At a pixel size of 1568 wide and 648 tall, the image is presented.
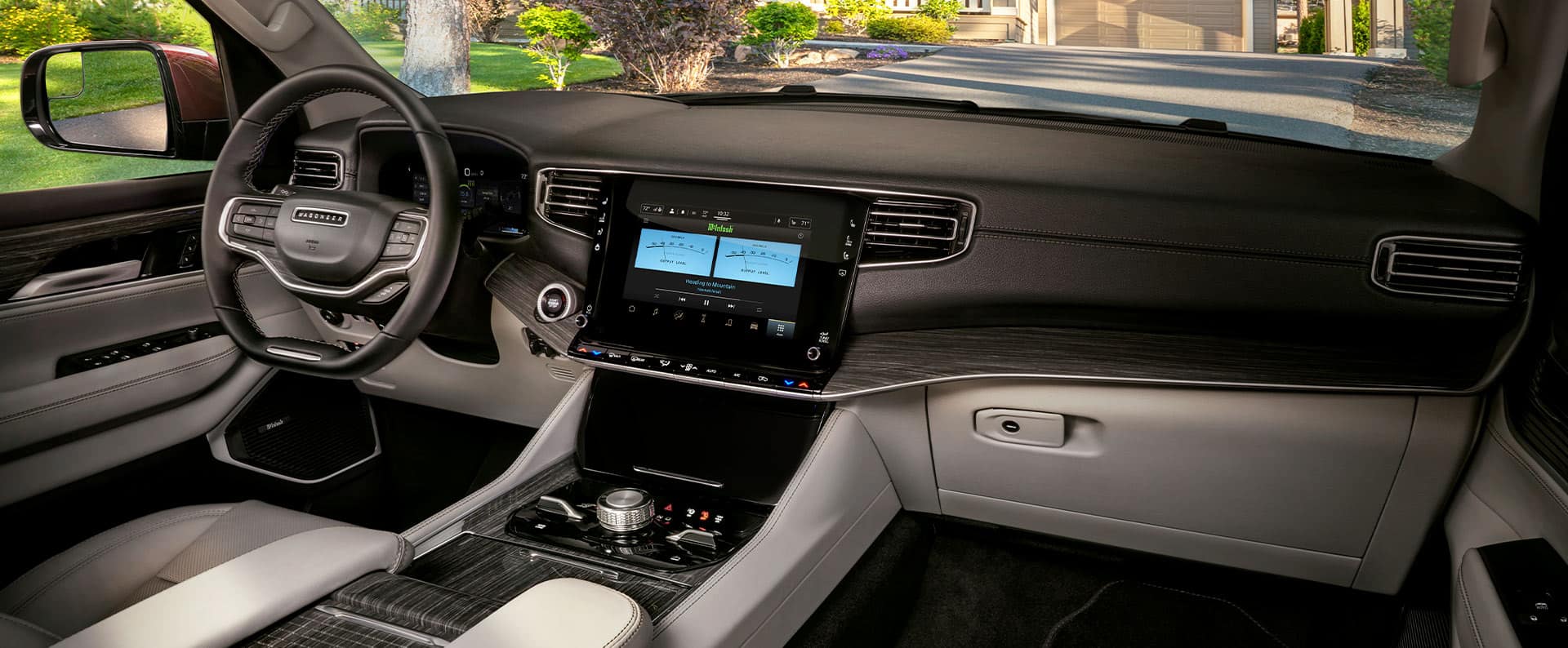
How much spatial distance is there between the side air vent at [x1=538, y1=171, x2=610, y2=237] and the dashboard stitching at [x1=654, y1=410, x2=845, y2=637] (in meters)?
0.59

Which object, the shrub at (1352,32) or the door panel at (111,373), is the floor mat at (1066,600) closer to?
the shrub at (1352,32)

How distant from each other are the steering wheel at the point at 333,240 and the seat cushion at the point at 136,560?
0.86 ft

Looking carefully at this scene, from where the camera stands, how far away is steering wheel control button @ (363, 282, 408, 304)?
1.60 meters

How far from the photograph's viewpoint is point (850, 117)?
2.04 metres

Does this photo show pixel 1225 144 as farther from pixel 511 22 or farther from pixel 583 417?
pixel 511 22

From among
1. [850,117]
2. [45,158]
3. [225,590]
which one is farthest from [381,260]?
[45,158]

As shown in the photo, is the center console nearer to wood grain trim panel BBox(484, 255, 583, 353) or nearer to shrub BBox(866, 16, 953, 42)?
wood grain trim panel BBox(484, 255, 583, 353)

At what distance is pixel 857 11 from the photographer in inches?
96.2

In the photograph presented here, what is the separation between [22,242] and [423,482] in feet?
3.26

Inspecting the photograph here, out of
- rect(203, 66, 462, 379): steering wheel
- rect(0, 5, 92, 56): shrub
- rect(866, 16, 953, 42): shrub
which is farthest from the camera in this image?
rect(0, 5, 92, 56): shrub

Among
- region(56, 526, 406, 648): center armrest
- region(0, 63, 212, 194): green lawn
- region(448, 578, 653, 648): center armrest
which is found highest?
region(0, 63, 212, 194): green lawn

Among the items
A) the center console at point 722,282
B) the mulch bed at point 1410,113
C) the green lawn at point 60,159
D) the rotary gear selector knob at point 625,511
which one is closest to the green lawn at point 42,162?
the green lawn at point 60,159

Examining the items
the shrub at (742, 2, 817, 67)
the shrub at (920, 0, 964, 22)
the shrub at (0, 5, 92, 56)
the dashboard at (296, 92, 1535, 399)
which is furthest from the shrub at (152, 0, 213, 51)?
the shrub at (920, 0, 964, 22)

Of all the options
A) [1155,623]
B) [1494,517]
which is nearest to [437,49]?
[1155,623]
